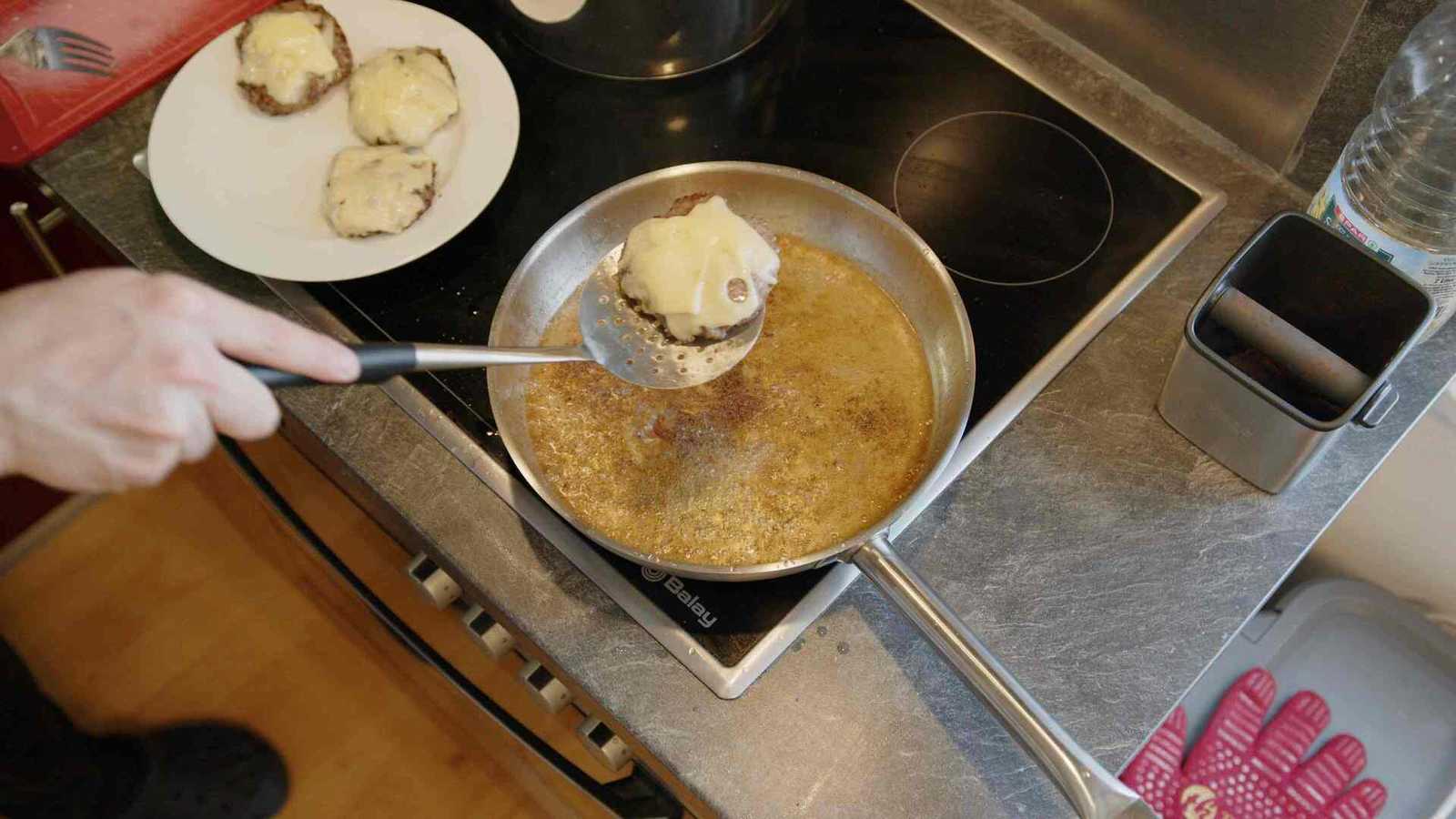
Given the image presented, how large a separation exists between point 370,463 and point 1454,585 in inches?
41.2

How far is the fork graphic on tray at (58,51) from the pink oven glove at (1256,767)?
1.14 meters

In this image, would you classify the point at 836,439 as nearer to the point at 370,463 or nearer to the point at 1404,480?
the point at 370,463

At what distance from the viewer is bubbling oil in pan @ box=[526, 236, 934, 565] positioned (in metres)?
0.77

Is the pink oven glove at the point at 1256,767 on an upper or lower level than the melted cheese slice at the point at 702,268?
lower

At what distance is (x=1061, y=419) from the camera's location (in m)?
0.84

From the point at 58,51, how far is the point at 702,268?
664 millimetres

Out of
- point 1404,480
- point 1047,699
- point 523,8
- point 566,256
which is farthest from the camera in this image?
point 1404,480

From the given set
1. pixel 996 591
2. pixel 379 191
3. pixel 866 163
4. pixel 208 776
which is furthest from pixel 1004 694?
pixel 208 776

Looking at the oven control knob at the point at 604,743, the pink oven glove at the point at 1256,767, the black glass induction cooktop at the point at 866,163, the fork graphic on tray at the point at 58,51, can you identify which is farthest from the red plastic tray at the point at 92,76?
the pink oven glove at the point at 1256,767

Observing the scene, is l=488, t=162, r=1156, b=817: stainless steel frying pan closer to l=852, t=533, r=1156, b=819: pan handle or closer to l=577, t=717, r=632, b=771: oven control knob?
l=852, t=533, r=1156, b=819: pan handle

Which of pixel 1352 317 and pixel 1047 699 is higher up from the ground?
pixel 1352 317

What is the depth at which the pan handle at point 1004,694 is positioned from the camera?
63cm

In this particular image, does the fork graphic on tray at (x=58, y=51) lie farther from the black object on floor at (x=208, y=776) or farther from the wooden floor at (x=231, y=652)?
the black object on floor at (x=208, y=776)

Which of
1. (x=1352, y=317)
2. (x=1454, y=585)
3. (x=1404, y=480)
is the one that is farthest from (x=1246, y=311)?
(x=1454, y=585)
